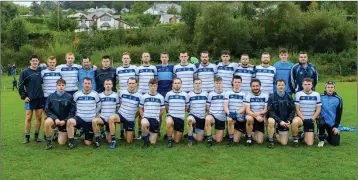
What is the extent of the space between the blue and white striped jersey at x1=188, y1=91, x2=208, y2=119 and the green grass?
604 mm

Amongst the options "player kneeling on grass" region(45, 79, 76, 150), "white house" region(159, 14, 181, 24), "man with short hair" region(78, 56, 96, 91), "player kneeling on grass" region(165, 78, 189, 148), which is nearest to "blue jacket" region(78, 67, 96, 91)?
"man with short hair" region(78, 56, 96, 91)

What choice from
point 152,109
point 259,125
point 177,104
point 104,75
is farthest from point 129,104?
point 259,125

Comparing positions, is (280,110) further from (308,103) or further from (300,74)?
(300,74)

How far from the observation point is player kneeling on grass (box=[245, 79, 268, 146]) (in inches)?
299

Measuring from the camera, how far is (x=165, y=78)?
8.52 m

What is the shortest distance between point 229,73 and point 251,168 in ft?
9.04

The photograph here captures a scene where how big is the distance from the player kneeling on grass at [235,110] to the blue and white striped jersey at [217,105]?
0.12 meters

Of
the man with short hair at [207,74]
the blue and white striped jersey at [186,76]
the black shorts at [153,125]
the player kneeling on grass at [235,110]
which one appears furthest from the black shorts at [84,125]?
the player kneeling on grass at [235,110]

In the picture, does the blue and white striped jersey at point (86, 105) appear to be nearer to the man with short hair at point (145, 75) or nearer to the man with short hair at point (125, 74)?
the man with short hair at point (125, 74)

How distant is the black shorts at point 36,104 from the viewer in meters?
8.22

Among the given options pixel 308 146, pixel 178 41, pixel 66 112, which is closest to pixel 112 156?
pixel 66 112

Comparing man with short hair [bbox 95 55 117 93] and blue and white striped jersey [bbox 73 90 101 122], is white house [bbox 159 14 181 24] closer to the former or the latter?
man with short hair [bbox 95 55 117 93]

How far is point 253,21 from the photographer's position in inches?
1613

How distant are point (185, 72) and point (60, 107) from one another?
2.61m
